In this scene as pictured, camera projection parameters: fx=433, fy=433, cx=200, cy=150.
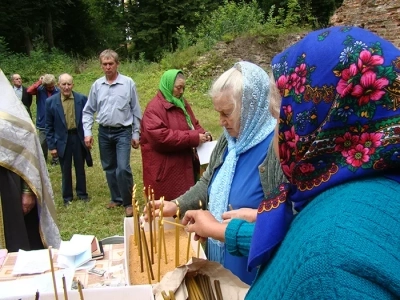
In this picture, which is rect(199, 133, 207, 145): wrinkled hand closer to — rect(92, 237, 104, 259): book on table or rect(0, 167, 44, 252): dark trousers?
rect(0, 167, 44, 252): dark trousers

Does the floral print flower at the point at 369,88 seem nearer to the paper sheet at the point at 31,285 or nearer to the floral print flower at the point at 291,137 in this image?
the floral print flower at the point at 291,137

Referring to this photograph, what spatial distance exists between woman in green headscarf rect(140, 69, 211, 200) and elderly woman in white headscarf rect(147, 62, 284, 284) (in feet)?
5.32

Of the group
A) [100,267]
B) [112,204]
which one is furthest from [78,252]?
[112,204]

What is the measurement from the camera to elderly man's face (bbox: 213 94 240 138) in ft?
6.21

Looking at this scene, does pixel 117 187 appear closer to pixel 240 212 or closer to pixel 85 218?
pixel 85 218

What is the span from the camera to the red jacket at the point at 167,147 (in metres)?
3.56

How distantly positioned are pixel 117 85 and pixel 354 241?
4112mm

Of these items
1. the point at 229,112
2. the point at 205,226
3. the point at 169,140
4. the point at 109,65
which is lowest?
the point at 169,140

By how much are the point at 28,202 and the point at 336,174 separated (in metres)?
2.26

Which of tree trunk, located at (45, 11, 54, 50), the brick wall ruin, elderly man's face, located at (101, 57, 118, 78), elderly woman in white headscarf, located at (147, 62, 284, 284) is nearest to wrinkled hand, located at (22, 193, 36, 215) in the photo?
elderly woman in white headscarf, located at (147, 62, 284, 284)

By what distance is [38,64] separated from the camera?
57.9 feet

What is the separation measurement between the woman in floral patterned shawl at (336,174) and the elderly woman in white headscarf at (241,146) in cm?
86

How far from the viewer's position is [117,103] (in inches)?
177

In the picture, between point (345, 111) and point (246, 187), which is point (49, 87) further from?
point (345, 111)
